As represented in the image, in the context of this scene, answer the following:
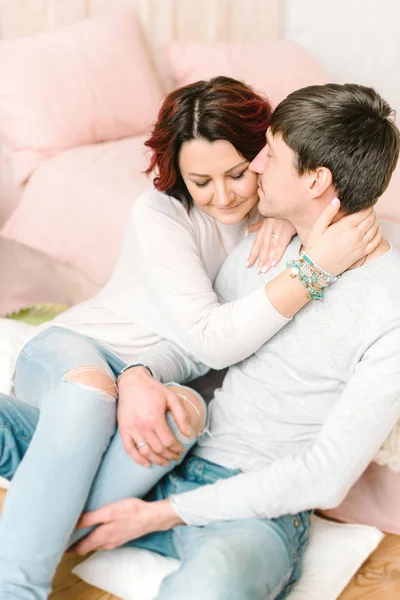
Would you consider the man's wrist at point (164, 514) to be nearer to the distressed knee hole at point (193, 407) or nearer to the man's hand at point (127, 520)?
the man's hand at point (127, 520)

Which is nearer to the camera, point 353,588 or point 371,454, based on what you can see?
point 371,454

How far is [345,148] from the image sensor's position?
1.30m

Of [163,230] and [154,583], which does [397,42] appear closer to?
[163,230]

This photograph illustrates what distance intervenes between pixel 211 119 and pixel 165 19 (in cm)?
175

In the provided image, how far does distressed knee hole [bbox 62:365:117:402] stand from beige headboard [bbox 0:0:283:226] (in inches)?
48.5

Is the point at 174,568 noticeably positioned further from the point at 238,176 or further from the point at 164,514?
the point at 238,176

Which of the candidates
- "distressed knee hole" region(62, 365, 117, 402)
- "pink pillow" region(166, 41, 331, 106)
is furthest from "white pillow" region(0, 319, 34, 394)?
"pink pillow" region(166, 41, 331, 106)

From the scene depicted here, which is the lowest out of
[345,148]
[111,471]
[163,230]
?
[111,471]

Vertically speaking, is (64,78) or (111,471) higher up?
(64,78)

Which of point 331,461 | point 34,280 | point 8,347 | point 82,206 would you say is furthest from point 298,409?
point 34,280

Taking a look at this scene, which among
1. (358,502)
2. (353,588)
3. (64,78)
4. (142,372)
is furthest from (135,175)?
(353,588)

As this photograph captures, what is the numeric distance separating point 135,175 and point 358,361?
114cm

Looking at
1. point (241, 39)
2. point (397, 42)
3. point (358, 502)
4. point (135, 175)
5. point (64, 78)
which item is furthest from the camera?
point (241, 39)

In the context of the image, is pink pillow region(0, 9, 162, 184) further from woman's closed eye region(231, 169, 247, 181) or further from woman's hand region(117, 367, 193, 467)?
woman's hand region(117, 367, 193, 467)
